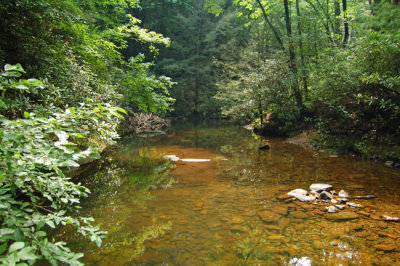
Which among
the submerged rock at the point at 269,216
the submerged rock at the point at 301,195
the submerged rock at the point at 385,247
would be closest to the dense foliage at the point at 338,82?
the submerged rock at the point at 301,195

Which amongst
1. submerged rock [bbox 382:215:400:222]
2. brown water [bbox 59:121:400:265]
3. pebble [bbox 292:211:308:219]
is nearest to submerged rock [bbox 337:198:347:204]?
brown water [bbox 59:121:400:265]

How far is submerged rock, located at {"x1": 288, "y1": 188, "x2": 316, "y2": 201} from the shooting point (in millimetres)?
5023

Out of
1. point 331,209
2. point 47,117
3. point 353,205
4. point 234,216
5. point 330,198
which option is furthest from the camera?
point 330,198

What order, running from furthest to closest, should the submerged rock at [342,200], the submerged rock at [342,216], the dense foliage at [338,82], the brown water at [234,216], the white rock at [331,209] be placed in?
the dense foliage at [338,82] < the submerged rock at [342,200] < the white rock at [331,209] < the submerged rock at [342,216] < the brown water at [234,216]

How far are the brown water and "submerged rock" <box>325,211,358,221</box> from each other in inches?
3.2

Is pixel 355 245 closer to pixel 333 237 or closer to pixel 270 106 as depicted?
pixel 333 237

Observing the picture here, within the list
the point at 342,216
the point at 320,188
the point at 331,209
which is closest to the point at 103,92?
the point at 320,188

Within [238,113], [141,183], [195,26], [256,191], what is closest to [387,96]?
[256,191]

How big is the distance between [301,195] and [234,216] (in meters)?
1.71

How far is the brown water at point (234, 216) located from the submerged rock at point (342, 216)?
8 cm

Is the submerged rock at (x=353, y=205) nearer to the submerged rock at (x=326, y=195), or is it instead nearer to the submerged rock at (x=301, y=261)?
the submerged rock at (x=326, y=195)

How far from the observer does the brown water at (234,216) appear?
10.8 ft

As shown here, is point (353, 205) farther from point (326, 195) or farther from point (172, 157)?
point (172, 157)

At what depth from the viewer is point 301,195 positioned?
5.14 metres
